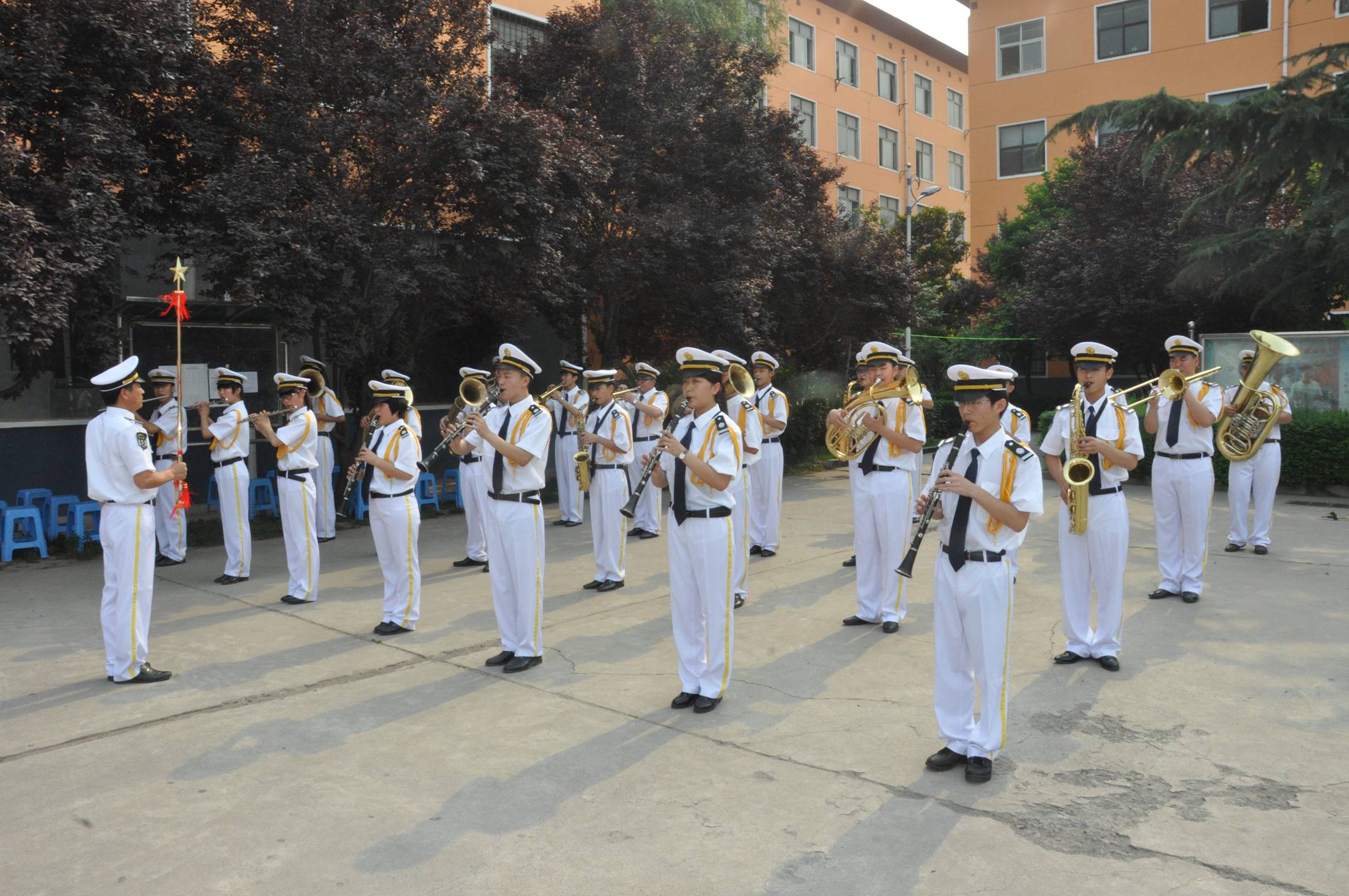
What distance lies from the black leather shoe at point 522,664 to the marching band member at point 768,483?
4522mm

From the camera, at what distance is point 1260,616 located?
8.19 metres

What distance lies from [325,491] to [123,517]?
6.50m

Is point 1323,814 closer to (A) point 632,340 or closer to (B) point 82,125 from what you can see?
(B) point 82,125

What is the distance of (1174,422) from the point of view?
8.74 m

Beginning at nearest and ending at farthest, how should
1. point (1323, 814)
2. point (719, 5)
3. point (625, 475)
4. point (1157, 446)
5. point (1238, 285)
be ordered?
point (1323, 814), point (1157, 446), point (625, 475), point (1238, 285), point (719, 5)

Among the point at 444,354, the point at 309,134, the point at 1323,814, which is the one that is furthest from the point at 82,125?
the point at 1323,814

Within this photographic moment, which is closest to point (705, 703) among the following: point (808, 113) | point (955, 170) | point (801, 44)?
point (808, 113)

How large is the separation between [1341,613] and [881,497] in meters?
3.90

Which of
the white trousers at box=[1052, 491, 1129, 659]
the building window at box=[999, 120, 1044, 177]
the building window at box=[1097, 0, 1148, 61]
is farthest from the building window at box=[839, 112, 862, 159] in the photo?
the white trousers at box=[1052, 491, 1129, 659]

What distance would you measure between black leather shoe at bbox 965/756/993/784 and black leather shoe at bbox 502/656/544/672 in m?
3.16

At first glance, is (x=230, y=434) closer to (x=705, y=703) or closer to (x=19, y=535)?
(x=19, y=535)

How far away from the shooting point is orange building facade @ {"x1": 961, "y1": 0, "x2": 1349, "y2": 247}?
101ft

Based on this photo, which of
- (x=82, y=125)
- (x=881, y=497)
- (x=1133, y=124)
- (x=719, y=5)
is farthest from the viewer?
(x=719, y=5)

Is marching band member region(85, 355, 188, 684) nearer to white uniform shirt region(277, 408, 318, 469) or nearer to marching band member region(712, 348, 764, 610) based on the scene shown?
white uniform shirt region(277, 408, 318, 469)
